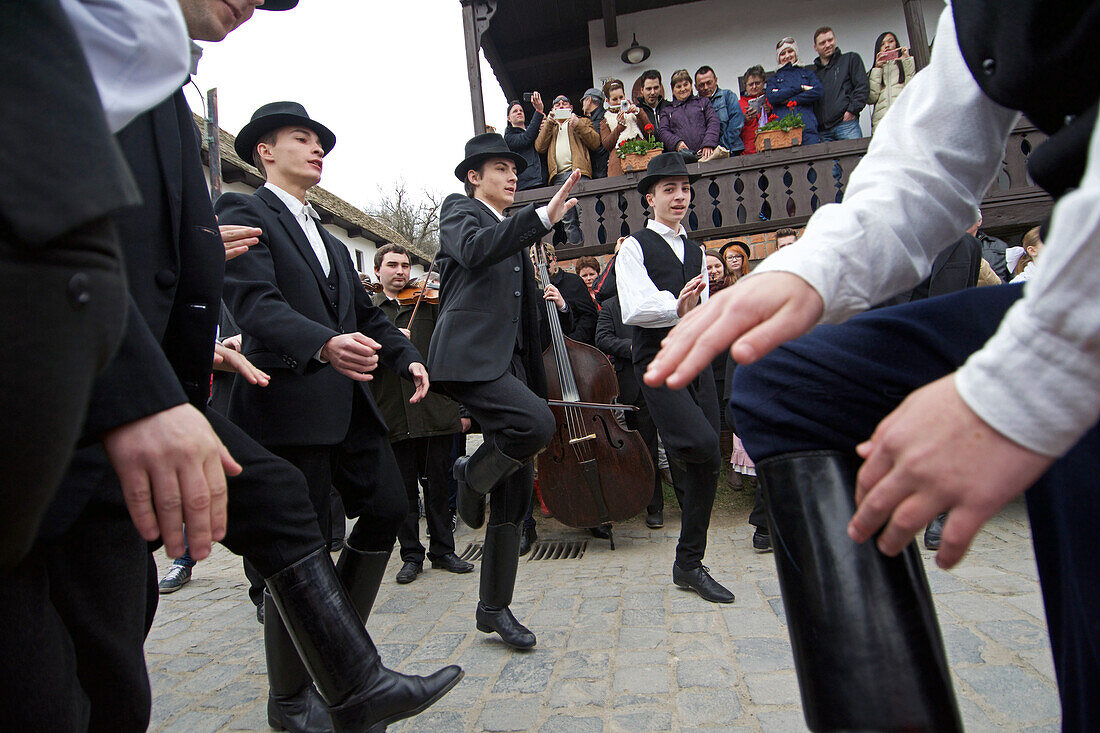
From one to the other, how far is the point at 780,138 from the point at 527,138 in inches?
134

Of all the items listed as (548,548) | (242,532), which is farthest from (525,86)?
(242,532)

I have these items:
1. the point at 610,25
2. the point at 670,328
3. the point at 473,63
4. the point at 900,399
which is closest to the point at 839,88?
the point at 610,25

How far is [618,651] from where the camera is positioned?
8.90 feet

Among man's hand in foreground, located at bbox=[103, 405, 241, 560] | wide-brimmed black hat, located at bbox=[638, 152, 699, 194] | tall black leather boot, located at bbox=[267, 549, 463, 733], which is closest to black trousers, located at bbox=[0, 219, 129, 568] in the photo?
man's hand in foreground, located at bbox=[103, 405, 241, 560]

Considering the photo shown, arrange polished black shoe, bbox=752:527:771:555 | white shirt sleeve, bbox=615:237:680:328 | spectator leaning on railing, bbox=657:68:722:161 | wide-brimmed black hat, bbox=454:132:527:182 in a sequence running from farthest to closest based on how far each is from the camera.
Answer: spectator leaning on railing, bbox=657:68:722:161, polished black shoe, bbox=752:527:771:555, white shirt sleeve, bbox=615:237:680:328, wide-brimmed black hat, bbox=454:132:527:182

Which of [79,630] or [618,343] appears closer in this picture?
[79,630]

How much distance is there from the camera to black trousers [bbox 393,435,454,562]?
465 centimetres

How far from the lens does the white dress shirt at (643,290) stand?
3826 millimetres

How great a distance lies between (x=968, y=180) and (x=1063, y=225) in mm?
531

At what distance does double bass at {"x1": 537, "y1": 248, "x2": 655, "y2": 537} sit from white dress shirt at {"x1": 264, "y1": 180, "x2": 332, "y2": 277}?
6.88 ft

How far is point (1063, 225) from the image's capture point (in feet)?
1.92

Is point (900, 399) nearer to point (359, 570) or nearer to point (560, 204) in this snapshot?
point (359, 570)

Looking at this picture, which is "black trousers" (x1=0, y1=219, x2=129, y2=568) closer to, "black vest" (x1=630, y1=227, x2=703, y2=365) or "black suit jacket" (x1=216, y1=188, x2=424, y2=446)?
"black suit jacket" (x1=216, y1=188, x2=424, y2=446)

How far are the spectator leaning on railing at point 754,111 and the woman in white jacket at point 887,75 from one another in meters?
1.37
